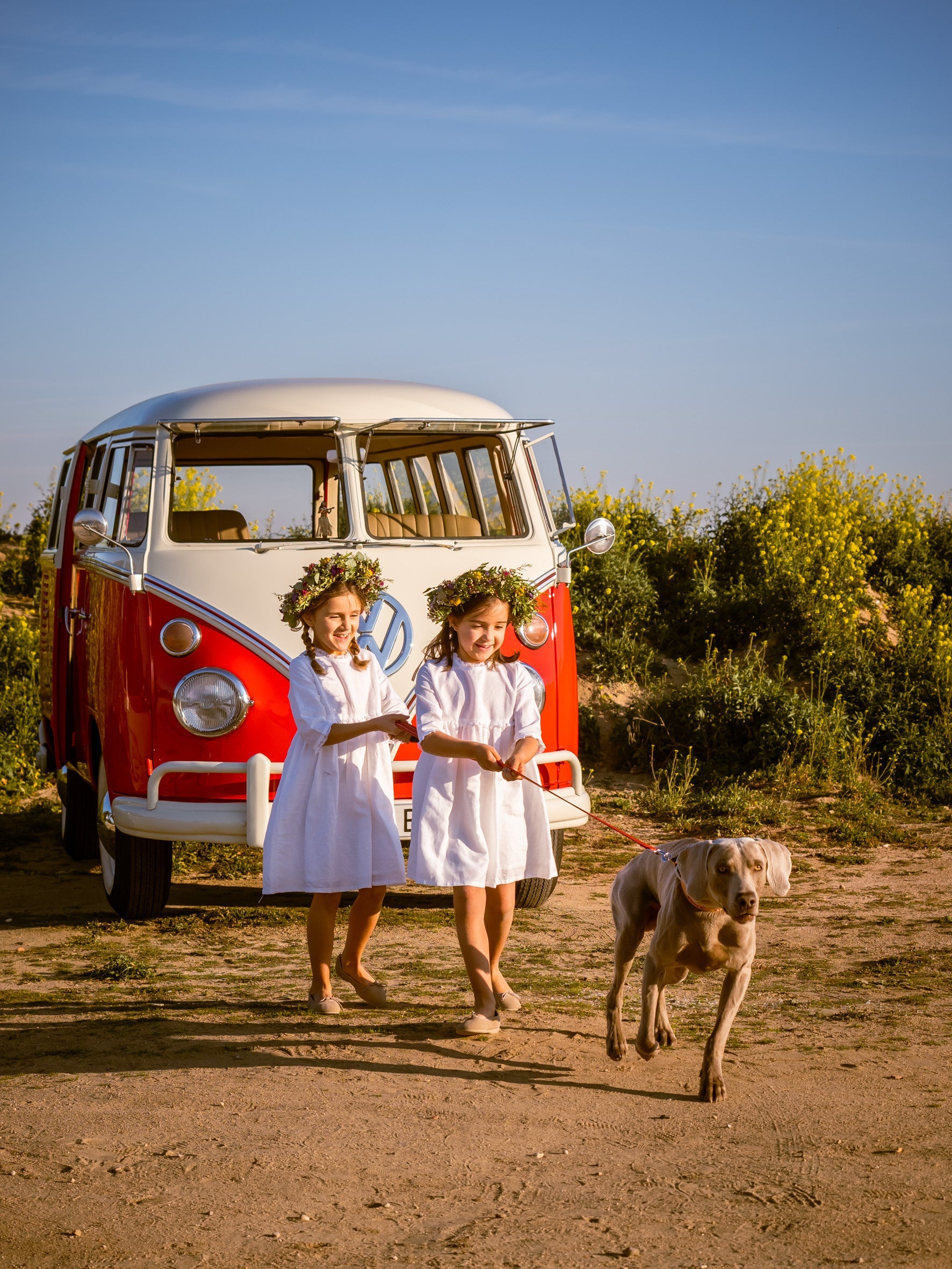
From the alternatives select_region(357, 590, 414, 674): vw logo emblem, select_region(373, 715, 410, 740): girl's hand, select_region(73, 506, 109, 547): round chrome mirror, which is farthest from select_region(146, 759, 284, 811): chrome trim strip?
select_region(373, 715, 410, 740): girl's hand

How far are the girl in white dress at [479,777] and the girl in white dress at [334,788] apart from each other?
0.85ft

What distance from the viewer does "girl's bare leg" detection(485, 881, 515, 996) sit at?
5.34 m

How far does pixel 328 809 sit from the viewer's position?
5.35 metres

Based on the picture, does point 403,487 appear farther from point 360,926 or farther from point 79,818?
point 79,818

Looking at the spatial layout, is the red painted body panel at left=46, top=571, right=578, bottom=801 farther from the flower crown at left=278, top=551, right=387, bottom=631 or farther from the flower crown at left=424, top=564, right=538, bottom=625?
the flower crown at left=424, top=564, right=538, bottom=625

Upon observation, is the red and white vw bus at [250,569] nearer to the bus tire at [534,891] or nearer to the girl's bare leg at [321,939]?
the bus tire at [534,891]

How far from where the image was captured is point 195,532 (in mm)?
7000

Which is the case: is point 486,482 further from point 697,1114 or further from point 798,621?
point 798,621

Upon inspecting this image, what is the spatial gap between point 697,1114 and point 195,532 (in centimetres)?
406

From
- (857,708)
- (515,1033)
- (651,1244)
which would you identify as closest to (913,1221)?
(651,1244)

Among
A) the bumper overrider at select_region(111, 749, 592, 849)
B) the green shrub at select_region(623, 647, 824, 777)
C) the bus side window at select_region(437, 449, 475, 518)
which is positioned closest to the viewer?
the bumper overrider at select_region(111, 749, 592, 849)

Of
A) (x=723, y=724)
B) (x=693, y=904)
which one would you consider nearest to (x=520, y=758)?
(x=693, y=904)

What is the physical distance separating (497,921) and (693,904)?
121cm

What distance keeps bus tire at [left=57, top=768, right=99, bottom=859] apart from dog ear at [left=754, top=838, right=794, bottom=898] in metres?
5.89
